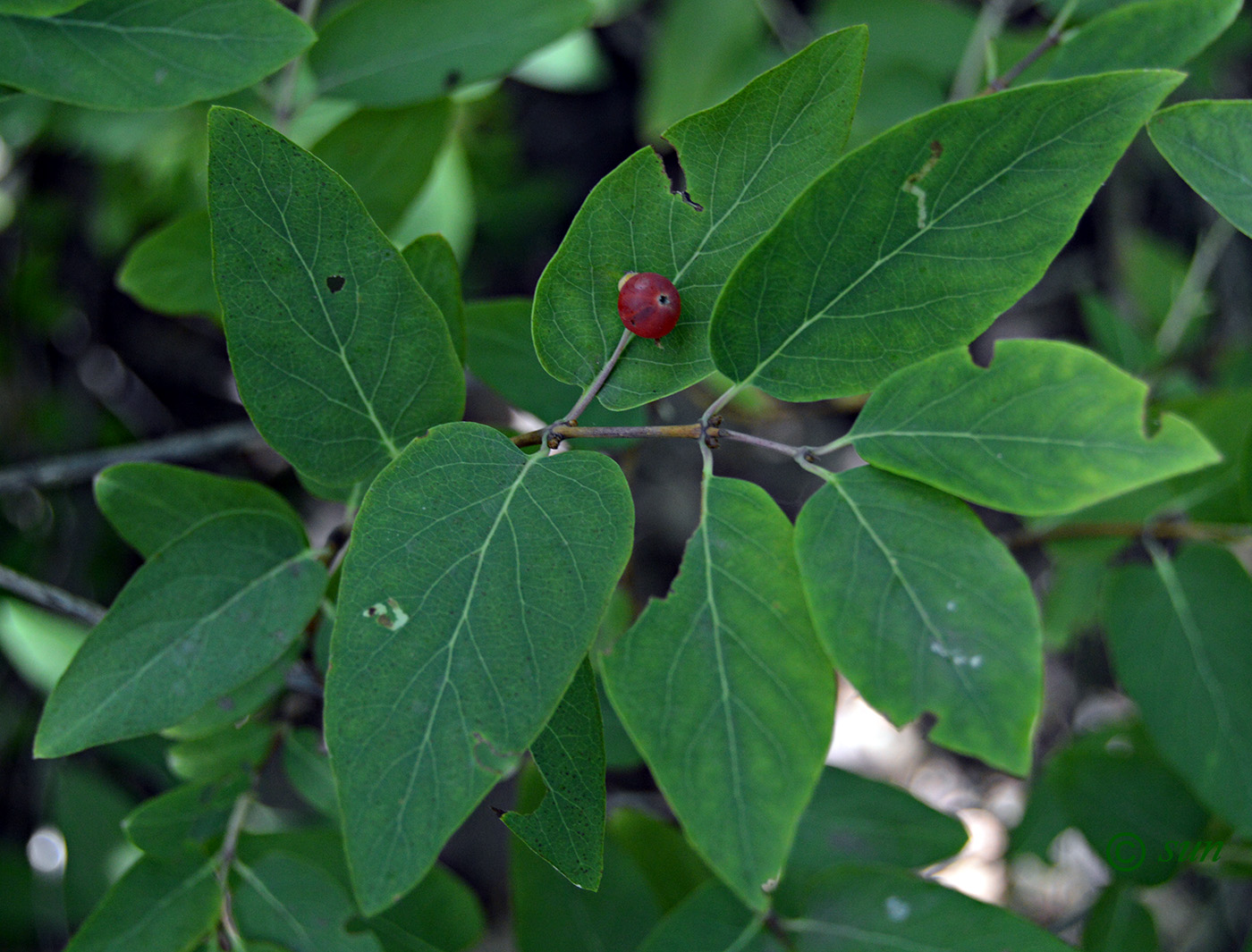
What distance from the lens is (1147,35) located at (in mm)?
1247

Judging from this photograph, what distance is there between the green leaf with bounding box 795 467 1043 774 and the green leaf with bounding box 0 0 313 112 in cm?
99

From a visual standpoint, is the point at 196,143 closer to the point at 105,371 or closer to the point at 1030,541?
the point at 105,371

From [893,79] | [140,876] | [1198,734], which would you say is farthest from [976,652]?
[893,79]

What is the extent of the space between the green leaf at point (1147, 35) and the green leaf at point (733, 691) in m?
0.93

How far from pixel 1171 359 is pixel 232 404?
325 cm

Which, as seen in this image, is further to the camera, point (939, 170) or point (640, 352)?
point (640, 352)

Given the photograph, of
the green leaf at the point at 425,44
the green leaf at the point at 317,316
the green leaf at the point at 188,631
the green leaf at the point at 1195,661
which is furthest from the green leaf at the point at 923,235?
the green leaf at the point at 1195,661

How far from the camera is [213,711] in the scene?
53.2 inches

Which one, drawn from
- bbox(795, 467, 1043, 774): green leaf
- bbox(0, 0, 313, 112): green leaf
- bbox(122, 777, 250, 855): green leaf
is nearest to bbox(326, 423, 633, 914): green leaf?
bbox(795, 467, 1043, 774): green leaf

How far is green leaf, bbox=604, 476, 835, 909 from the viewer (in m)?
0.84

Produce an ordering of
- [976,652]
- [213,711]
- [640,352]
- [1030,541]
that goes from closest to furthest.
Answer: [976,652]
[640,352]
[213,711]
[1030,541]

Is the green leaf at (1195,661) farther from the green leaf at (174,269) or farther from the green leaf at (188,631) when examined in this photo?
the green leaf at (174,269)

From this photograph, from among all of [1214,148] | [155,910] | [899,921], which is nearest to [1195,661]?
[899,921]

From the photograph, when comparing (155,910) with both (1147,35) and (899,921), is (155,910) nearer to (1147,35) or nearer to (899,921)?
(899,921)
